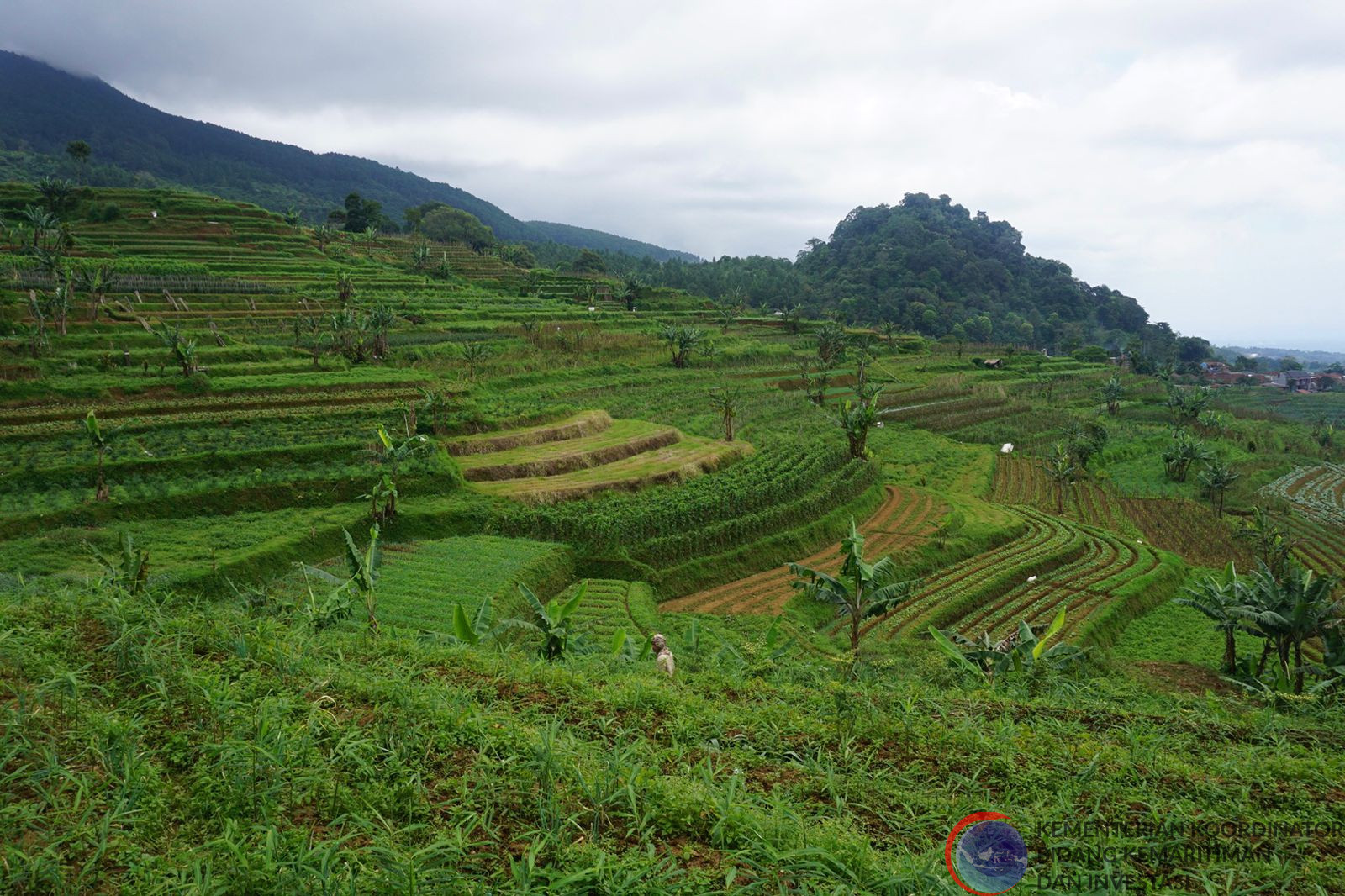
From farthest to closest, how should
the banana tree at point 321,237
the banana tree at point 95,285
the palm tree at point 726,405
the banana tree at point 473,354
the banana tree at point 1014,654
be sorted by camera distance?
the banana tree at point 321,237 < the banana tree at point 473,354 < the banana tree at point 95,285 < the palm tree at point 726,405 < the banana tree at point 1014,654

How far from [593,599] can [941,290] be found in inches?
5325

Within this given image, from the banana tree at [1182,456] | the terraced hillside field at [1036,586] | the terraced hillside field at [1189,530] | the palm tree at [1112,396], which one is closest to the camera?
the terraced hillside field at [1036,586]

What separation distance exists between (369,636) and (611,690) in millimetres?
3326

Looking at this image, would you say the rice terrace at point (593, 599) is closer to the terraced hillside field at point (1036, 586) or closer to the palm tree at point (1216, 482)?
the terraced hillside field at point (1036, 586)

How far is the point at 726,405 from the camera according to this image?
38.2 meters

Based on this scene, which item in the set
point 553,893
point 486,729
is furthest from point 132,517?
point 553,893

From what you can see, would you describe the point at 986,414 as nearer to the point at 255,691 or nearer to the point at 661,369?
the point at 661,369

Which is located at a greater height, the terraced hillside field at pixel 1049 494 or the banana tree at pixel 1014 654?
the banana tree at pixel 1014 654

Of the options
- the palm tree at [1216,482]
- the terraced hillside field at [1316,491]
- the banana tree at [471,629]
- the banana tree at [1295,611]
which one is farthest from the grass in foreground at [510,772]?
the terraced hillside field at [1316,491]

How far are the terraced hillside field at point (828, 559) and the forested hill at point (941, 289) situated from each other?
87.8 m

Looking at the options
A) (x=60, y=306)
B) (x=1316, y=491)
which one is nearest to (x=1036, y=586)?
(x=1316, y=491)

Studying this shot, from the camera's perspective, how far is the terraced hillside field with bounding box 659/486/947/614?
2455 cm

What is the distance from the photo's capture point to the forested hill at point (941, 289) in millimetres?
126500

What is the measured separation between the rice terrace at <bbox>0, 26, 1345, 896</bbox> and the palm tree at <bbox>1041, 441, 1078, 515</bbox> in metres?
0.51
